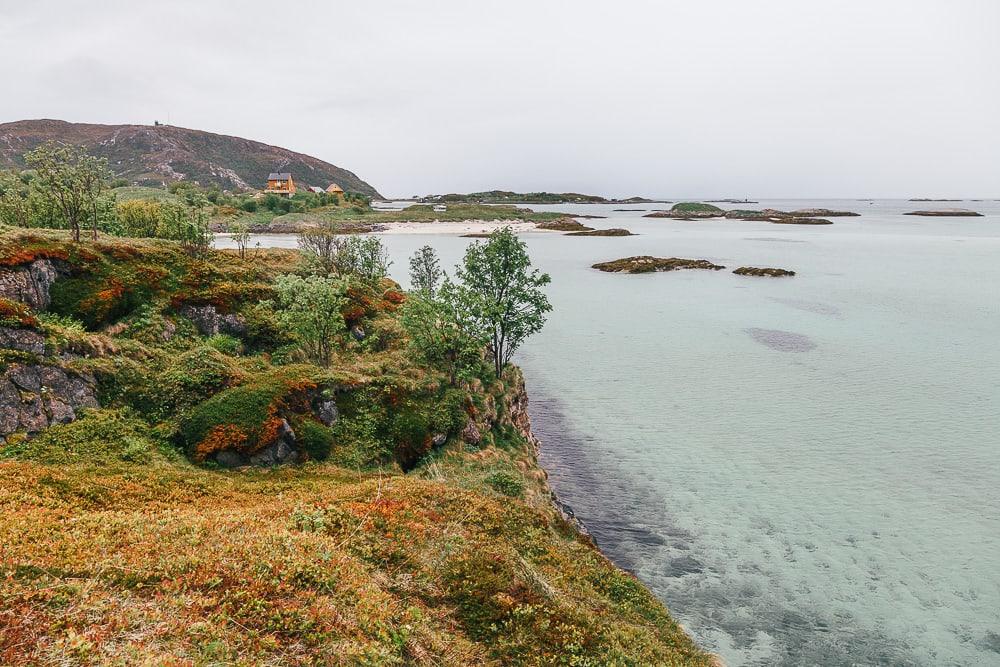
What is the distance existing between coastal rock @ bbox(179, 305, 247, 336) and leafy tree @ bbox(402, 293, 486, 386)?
12.0 m

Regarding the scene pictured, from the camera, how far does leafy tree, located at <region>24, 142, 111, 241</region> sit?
3644 cm

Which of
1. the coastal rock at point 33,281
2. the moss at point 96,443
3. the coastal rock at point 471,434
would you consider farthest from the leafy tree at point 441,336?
the coastal rock at point 33,281

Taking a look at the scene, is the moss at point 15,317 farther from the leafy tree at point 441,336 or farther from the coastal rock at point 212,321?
the leafy tree at point 441,336

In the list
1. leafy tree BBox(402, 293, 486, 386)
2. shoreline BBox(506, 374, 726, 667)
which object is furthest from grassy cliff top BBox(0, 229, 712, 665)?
leafy tree BBox(402, 293, 486, 386)

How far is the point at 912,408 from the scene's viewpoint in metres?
39.4

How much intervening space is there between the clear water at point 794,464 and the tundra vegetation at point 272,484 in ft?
17.7

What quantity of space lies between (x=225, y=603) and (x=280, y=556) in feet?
6.50

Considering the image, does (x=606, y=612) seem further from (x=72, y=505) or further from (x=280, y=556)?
(x=72, y=505)

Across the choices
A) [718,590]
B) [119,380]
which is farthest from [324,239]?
→ [718,590]

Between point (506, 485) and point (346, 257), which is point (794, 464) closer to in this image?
point (506, 485)

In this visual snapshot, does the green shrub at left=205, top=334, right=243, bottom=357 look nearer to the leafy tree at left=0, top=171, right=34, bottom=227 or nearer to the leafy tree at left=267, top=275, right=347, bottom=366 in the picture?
the leafy tree at left=267, top=275, right=347, bottom=366

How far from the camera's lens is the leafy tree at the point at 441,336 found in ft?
104

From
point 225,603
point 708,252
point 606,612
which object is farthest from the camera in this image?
point 708,252

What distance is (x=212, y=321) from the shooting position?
33.8 meters
